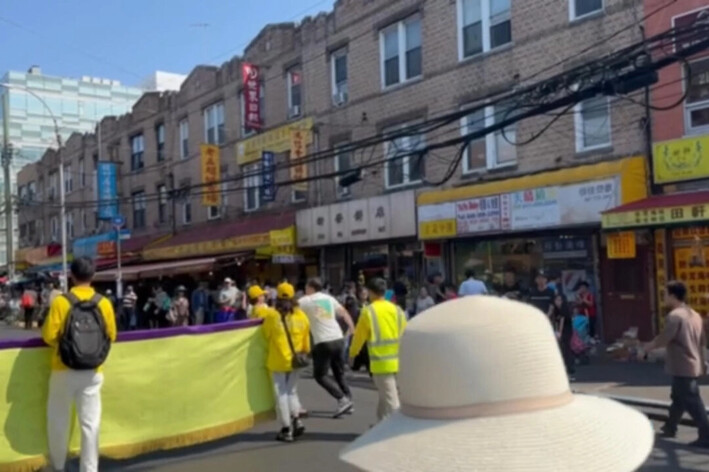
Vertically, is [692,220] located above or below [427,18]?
below

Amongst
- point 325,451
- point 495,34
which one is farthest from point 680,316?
point 495,34

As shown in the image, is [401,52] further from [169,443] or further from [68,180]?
[68,180]

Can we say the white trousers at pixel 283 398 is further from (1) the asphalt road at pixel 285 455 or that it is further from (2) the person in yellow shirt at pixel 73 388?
(2) the person in yellow shirt at pixel 73 388

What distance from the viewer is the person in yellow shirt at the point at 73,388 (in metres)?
6.49

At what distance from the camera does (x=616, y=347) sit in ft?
49.0

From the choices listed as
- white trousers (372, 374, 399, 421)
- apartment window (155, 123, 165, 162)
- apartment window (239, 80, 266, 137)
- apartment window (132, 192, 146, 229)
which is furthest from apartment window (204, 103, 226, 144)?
white trousers (372, 374, 399, 421)

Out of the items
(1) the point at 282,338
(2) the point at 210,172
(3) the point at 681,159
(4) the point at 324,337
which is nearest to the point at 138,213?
(2) the point at 210,172

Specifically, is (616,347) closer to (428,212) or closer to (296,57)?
(428,212)

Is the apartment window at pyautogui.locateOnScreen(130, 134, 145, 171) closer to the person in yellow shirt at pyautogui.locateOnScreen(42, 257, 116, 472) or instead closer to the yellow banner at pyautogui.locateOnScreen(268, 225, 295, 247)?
the yellow banner at pyautogui.locateOnScreen(268, 225, 295, 247)

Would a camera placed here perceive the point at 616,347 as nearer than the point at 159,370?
No

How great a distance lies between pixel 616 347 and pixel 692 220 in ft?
10.1

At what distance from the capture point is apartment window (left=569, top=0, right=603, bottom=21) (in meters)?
16.5

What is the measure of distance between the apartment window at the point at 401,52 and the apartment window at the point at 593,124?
5.51 m

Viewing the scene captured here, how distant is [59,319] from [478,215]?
1288 cm
